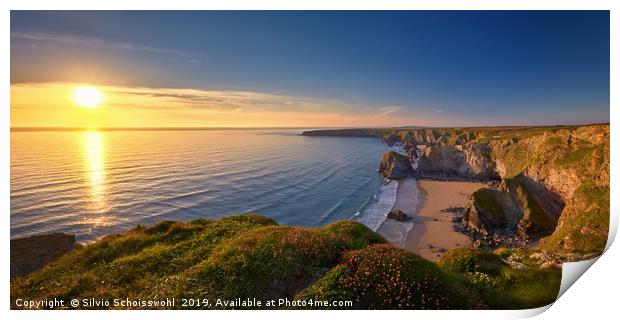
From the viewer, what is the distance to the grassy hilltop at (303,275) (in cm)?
1023

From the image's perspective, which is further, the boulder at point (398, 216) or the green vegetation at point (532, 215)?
the boulder at point (398, 216)

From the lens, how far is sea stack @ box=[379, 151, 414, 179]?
7259cm

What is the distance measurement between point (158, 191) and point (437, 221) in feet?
128

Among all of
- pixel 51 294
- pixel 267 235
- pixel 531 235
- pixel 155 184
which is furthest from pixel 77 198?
pixel 531 235

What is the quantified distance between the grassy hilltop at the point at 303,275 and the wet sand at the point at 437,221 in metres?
18.2

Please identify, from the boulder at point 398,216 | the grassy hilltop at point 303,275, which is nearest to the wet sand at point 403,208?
the boulder at point 398,216

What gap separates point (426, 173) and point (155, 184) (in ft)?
183

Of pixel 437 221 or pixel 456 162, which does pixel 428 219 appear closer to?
pixel 437 221

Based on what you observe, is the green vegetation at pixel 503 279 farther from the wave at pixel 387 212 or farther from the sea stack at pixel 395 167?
the sea stack at pixel 395 167

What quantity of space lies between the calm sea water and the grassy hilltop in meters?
17.0

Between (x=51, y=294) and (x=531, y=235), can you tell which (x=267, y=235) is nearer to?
(x=51, y=294)

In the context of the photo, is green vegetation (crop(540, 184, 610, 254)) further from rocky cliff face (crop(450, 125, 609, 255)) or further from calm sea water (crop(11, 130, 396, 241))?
calm sea water (crop(11, 130, 396, 241))
